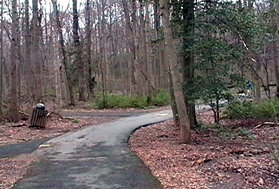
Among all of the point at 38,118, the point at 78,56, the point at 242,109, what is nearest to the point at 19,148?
the point at 38,118

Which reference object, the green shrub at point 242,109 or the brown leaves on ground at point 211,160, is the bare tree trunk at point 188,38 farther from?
the brown leaves on ground at point 211,160

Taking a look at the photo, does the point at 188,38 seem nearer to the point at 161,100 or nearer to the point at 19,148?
the point at 19,148

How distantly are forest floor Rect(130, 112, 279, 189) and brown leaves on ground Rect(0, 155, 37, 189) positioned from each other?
2.71 m

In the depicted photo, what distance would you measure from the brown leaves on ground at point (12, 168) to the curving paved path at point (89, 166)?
0.22m

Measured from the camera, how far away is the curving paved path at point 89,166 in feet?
20.2

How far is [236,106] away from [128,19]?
60.9 ft

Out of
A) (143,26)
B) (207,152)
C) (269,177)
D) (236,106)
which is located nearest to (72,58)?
(143,26)

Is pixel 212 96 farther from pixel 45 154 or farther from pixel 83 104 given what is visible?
pixel 83 104

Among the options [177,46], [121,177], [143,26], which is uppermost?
[143,26]

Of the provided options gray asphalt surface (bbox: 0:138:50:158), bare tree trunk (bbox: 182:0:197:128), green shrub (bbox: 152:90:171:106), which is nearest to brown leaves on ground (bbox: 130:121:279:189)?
bare tree trunk (bbox: 182:0:197:128)

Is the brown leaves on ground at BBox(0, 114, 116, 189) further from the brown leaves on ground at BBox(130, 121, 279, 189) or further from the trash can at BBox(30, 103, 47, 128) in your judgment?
the brown leaves on ground at BBox(130, 121, 279, 189)

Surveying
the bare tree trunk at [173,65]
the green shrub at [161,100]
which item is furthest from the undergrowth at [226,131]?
the green shrub at [161,100]

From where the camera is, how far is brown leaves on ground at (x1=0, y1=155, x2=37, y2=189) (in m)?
6.60

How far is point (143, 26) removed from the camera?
26406 millimetres
